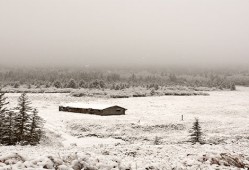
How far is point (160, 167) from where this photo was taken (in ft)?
44.7

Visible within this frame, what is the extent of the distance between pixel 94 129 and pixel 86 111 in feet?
50.5

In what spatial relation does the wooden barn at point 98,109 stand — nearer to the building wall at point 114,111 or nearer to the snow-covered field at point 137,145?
the building wall at point 114,111

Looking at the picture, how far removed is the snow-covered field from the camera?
13.1m

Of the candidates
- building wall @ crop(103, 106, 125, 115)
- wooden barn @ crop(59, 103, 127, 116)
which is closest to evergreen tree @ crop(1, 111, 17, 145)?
wooden barn @ crop(59, 103, 127, 116)

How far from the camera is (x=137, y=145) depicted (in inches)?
779

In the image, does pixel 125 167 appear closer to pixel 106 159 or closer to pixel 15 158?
pixel 106 159

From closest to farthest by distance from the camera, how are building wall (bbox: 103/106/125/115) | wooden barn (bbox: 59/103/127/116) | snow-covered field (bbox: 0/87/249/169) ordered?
snow-covered field (bbox: 0/87/249/169) < wooden barn (bbox: 59/103/127/116) < building wall (bbox: 103/106/125/115)

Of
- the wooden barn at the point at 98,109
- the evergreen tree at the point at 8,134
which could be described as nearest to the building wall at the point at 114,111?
the wooden barn at the point at 98,109

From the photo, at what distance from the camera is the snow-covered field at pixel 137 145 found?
13.1 m

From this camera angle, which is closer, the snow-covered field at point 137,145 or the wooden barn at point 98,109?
the snow-covered field at point 137,145

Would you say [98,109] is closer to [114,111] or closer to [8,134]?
[114,111]

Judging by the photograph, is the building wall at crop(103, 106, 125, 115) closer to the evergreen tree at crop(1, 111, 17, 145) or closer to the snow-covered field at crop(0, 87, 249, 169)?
the snow-covered field at crop(0, 87, 249, 169)

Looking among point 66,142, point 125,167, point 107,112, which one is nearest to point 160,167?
point 125,167

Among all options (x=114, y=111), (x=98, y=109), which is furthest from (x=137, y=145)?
(x=114, y=111)
